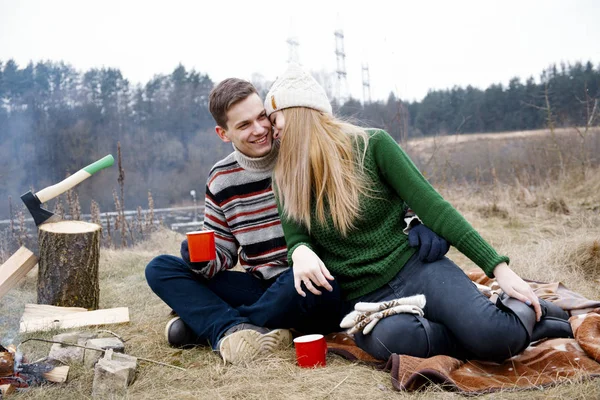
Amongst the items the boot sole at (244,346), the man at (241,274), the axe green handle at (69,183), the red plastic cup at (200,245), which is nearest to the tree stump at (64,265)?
the axe green handle at (69,183)

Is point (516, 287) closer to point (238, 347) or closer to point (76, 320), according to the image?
point (238, 347)

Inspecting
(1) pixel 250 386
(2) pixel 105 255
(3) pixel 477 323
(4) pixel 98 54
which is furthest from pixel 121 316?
(4) pixel 98 54

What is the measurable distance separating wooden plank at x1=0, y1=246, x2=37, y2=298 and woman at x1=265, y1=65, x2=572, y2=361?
6.65 ft

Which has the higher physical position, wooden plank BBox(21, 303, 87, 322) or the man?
the man

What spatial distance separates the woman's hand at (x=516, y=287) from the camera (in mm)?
1915

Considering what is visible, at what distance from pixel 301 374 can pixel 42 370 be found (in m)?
1.03

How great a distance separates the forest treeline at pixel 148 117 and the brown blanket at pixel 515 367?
1277 cm

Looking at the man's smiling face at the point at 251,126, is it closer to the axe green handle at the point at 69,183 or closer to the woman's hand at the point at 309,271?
the woman's hand at the point at 309,271

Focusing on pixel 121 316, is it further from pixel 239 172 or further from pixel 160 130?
pixel 160 130

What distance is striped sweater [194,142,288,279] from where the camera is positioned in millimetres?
2637

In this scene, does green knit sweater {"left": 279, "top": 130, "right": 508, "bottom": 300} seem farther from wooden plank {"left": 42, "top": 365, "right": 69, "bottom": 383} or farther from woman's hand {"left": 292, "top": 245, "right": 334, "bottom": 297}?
wooden plank {"left": 42, "top": 365, "right": 69, "bottom": 383}

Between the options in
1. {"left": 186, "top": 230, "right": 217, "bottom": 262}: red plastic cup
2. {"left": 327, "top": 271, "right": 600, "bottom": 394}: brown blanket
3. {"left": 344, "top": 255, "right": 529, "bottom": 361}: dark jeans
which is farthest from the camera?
{"left": 186, "top": 230, "right": 217, "bottom": 262}: red plastic cup

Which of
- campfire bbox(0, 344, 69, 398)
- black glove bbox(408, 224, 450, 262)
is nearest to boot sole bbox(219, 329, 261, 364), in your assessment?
campfire bbox(0, 344, 69, 398)

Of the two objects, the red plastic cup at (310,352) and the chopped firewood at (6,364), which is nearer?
the chopped firewood at (6,364)
